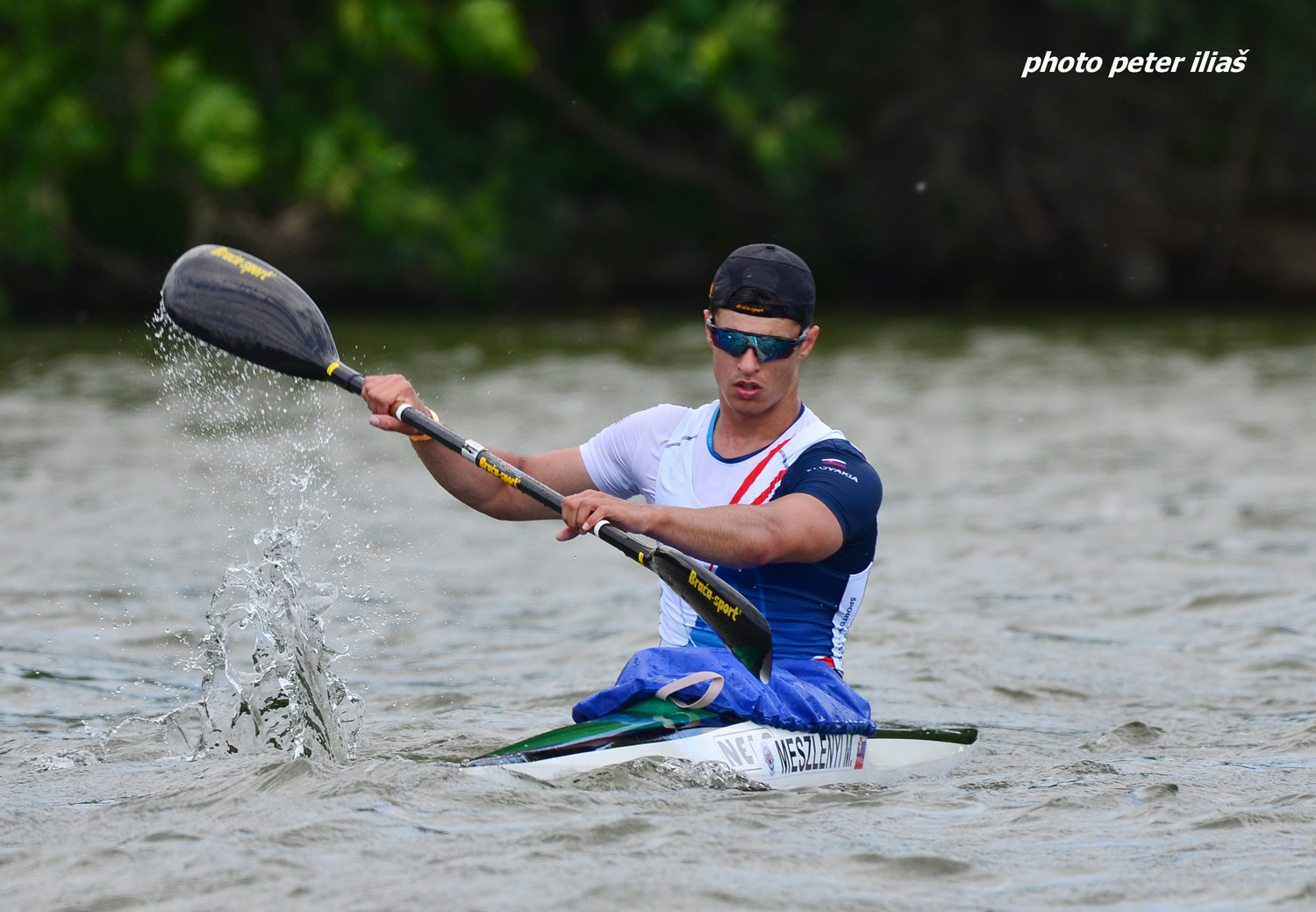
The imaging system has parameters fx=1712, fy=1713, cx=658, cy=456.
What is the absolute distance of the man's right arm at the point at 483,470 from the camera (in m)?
4.62

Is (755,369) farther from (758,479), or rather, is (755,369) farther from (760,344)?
(758,479)

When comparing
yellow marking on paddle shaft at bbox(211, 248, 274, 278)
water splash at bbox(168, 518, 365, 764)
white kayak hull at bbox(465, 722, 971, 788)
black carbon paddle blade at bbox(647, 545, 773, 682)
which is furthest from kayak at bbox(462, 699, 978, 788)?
yellow marking on paddle shaft at bbox(211, 248, 274, 278)

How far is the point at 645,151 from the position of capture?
21688mm

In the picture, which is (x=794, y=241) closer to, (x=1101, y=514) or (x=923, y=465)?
(x=923, y=465)

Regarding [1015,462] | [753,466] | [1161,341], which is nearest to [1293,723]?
[753,466]

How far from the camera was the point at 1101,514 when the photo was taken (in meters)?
9.27

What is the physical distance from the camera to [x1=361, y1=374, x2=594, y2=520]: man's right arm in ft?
15.2

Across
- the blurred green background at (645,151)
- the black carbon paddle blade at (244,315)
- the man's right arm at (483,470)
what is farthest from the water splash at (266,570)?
the blurred green background at (645,151)

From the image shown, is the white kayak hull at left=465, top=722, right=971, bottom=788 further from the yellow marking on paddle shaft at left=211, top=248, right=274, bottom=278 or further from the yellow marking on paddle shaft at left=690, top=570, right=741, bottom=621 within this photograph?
the yellow marking on paddle shaft at left=211, top=248, right=274, bottom=278

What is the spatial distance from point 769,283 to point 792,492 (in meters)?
0.54

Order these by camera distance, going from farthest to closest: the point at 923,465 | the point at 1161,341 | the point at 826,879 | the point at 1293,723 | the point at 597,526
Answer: the point at 1161,341, the point at 923,465, the point at 1293,723, the point at 597,526, the point at 826,879

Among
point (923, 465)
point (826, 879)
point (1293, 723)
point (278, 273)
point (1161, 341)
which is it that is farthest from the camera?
point (1161, 341)

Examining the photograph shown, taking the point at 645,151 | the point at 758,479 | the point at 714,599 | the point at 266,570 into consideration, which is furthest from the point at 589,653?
the point at 645,151

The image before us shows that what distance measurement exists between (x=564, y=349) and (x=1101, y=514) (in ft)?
27.9
